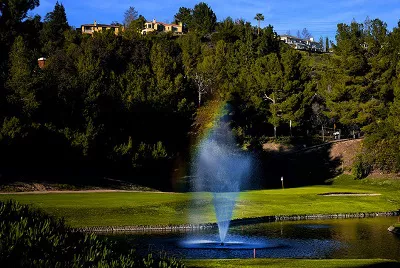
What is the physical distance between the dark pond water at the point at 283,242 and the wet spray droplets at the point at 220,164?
31.2 metres

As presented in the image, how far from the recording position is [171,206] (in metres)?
41.1

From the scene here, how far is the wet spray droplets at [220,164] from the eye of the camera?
7076 cm

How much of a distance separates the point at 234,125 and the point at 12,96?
126 feet

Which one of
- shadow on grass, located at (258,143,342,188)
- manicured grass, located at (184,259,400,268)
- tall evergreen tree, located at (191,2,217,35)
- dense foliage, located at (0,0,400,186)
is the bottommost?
manicured grass, located at (184,259,400,268)

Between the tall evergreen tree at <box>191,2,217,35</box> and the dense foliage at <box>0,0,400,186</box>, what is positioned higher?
the tall evergreen tree at <box>191,2,217,35</box>

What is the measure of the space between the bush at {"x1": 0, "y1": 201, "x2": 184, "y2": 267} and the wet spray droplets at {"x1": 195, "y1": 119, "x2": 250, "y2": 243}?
54.3 m

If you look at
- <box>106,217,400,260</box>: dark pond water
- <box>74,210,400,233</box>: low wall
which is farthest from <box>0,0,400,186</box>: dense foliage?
<box>106,217,400,260</box>: dark pond water

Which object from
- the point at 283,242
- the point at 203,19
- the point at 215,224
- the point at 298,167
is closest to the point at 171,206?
the point at 215,224

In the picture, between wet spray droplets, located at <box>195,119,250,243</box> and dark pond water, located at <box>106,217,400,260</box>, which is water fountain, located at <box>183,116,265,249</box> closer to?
wet spray droplets, located at <box>195,119,250,243</box>

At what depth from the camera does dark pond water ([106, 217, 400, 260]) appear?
2711 cm

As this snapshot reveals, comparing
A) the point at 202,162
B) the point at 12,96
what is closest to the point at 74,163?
the point at 12,96

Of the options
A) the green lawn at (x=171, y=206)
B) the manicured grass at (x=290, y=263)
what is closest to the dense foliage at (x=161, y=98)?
the green lawn at (x=171, y=206)

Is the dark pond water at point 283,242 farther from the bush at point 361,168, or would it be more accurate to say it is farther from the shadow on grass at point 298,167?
the shadow on grass at point 298,167

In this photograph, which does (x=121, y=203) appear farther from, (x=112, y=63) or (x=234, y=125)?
(x=112, y=63)
